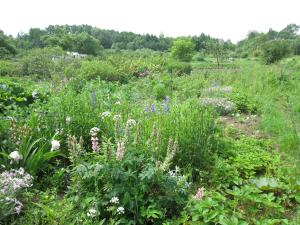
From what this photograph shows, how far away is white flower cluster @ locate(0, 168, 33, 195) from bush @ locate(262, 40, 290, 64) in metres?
18.5

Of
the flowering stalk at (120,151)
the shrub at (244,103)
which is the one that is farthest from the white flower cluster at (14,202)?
the shrub at (244,103)

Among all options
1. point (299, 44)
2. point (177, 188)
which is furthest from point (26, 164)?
point (299, 44)

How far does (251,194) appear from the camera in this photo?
2.80 metres

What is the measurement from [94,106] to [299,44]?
32495 mm

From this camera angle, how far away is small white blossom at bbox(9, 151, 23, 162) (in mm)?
2883

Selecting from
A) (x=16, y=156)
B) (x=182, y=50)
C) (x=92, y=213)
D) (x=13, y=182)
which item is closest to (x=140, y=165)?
(x=92, y=213)

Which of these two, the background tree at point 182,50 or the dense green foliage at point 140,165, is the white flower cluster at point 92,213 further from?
the background tree at point 182,50

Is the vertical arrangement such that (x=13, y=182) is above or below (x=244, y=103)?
above

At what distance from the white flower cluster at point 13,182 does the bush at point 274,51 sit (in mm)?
18463

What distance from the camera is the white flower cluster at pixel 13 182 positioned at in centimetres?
248

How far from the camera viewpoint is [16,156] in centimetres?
291

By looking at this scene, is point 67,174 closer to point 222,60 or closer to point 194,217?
point 194,217

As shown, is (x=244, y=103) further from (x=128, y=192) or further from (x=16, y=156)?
(x=16, y=156)

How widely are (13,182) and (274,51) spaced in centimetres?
1909
